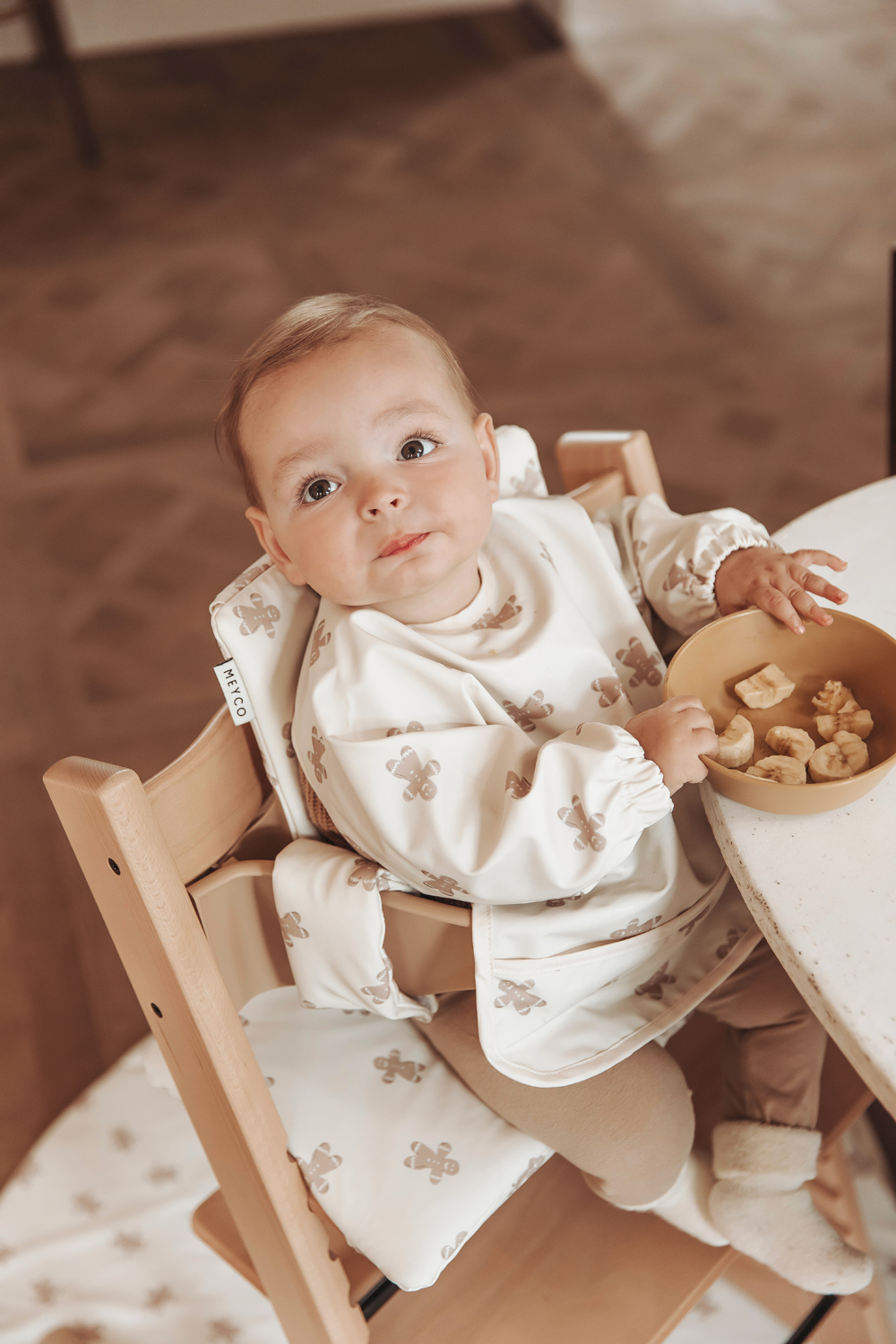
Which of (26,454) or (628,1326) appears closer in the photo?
(628,1326)

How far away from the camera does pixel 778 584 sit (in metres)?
0.91

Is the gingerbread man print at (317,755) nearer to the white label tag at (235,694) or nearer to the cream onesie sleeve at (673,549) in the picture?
the white label tag at (235,694)

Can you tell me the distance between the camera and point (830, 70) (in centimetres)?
402

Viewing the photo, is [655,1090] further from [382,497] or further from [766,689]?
[382,497]

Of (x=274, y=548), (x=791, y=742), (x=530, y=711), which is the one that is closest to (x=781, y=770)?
(x=791, y=742)

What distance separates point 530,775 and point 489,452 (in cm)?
33

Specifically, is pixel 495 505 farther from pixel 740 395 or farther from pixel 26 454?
pixel 26 454

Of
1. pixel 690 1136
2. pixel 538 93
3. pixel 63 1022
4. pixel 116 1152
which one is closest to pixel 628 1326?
pixel 690 1136

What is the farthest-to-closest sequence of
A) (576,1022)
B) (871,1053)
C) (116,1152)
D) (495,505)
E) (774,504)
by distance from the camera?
(774,504) < (116,1152) < (495,505) < (576,1022) < (871,1053)

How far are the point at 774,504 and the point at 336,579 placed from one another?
1.68 metres

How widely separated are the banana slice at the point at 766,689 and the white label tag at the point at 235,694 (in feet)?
1.23

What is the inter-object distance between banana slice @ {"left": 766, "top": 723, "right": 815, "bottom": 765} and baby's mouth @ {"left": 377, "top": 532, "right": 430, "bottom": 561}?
301 millimetres

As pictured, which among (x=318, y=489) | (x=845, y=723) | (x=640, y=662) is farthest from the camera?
(x=640, y=662)

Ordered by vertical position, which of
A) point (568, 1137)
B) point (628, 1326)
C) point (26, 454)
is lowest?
point (26, 454)
